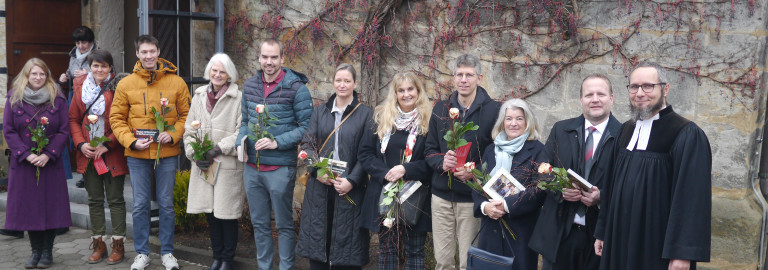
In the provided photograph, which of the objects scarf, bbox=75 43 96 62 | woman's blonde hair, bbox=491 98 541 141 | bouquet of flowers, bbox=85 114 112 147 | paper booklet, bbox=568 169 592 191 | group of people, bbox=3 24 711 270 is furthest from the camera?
scarf, bbox=75 43 96 62

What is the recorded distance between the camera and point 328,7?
7.37 m

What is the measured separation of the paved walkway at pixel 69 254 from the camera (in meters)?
6.60

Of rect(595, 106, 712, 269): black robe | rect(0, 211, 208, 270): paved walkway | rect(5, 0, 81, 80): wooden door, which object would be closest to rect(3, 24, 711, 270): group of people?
rect(595, 106, 712, 269): black robe

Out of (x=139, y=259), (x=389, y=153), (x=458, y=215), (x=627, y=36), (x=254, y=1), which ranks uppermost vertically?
(x=254, y=1)

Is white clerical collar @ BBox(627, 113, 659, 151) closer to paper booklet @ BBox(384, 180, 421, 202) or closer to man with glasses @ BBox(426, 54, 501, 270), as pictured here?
man with glasses @ BBox(426, 54, 501, 270)

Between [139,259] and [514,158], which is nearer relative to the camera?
[514,158]

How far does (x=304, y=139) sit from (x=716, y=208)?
9.62ft

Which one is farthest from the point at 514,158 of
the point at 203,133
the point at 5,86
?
the point at 5,86

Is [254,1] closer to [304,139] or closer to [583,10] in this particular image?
[304,139]

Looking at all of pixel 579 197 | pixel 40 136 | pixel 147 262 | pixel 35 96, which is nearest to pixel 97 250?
pixel 147 262

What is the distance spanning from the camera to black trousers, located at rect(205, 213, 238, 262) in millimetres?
6188

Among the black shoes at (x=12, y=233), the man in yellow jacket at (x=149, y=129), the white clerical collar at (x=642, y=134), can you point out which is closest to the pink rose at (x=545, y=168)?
the white clerical collar at (x=642, y=134)

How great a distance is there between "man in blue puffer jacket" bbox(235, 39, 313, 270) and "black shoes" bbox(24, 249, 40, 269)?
2096 millimetres

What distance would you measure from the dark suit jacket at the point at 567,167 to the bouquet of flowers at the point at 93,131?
12.3ft
